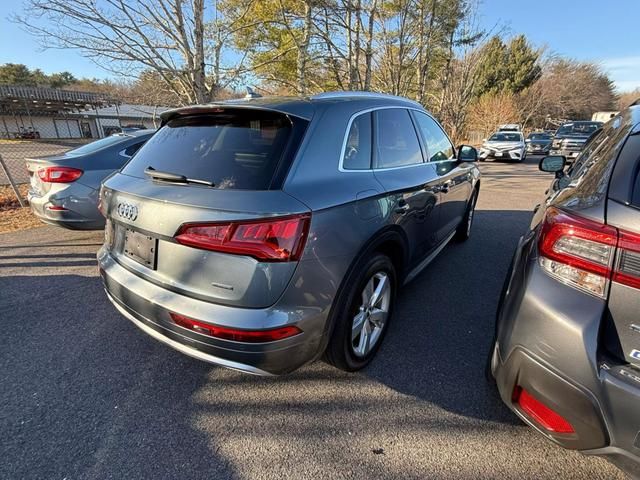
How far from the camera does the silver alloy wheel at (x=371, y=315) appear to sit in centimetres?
225

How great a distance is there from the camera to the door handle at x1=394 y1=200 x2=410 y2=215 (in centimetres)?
238

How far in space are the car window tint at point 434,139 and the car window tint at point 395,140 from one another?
27 centimetres

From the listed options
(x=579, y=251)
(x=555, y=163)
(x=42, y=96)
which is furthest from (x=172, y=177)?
(x=42, y=96)

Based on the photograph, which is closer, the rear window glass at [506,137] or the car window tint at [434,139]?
the car window tint at [434,139]

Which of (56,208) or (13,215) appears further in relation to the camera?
(13,215)

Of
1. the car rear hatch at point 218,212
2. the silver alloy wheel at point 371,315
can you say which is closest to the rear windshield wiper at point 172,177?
the car rear hatch at point 218,212

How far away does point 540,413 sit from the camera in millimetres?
1450

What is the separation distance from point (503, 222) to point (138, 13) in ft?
25.9

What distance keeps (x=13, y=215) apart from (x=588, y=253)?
841 cm

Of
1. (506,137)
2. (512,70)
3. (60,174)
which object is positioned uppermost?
(512,70)

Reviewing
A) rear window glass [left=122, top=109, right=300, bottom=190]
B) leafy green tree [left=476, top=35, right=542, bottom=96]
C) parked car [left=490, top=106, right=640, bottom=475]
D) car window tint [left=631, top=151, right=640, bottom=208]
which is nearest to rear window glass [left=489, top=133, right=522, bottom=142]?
parked car [left=490, top=106, right=640, bottom=475]

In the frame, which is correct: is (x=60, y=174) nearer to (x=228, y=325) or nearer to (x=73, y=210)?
(x=73, y=210)

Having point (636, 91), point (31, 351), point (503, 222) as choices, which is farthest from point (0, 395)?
point (636, 91)

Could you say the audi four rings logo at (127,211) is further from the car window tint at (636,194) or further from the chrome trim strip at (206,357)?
the car window tint at (636,194)
